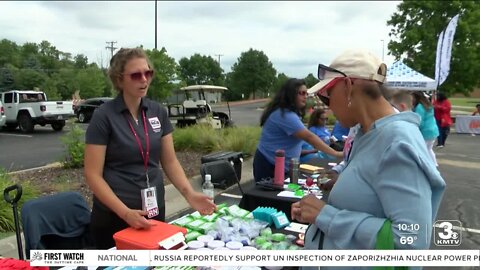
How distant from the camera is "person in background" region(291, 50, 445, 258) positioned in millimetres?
1096

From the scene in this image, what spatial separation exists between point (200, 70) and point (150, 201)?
7017 cm

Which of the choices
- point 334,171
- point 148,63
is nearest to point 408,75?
point 334,171

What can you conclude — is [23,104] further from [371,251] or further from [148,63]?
[371,251]

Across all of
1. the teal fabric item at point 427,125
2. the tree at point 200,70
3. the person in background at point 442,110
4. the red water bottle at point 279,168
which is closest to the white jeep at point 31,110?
the person in background at point 442,110

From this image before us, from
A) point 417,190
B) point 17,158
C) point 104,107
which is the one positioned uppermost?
A: point 104,107

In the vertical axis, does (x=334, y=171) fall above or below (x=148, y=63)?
below

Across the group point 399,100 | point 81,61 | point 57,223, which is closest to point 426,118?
point 399,100

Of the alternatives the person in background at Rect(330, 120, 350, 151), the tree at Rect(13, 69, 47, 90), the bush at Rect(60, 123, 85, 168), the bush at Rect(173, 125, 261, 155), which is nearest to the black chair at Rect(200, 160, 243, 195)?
the person in background at Rect(330, 120, 350, 151)

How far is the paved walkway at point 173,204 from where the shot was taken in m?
3.62

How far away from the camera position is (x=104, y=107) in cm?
209

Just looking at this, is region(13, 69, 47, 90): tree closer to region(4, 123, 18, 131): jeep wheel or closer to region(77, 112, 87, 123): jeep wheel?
region(77, 112, 87, 123): jeep wheel

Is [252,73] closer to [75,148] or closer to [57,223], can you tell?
[75,148]

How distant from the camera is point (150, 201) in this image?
2145mm

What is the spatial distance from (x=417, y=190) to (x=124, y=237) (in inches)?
50.6
